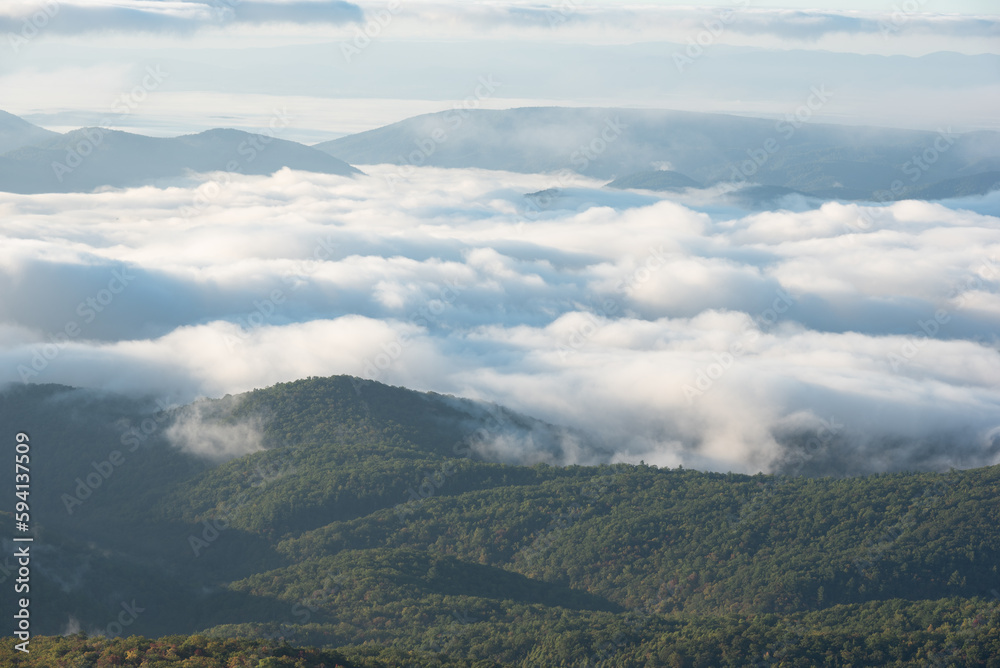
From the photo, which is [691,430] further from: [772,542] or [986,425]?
[772,542]

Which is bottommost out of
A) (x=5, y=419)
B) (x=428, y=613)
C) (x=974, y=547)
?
(x=428, y=613)

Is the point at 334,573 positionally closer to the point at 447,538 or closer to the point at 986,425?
the point at 447,538

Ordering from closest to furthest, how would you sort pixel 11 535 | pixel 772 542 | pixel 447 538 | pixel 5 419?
pixel 11 535
pixel 772 542
pixel 447 538
pixel 5 419

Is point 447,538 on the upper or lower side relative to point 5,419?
lower

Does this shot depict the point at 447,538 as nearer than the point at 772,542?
No

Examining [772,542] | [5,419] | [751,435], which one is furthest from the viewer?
[751,435]

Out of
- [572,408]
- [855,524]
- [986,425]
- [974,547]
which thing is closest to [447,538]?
[855,524]

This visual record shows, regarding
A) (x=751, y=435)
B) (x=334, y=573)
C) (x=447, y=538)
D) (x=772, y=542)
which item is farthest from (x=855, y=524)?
(x=751, y=435)
